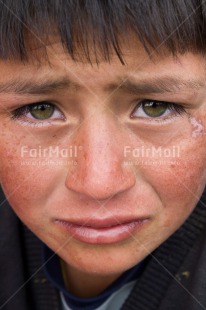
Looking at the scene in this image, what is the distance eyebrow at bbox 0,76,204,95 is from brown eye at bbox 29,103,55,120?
53 mm

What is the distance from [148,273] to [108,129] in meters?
Answer: 0.41

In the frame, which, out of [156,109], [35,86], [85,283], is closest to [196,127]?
[156,109]

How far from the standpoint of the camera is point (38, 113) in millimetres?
1047

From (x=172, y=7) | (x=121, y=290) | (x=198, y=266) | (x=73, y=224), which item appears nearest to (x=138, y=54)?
(x=172, y=7)

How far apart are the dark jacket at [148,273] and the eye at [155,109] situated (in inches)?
10.9

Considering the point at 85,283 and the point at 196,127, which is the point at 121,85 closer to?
the point at 196,127

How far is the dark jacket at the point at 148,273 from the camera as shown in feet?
3.90

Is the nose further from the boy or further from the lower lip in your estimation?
the lower lip

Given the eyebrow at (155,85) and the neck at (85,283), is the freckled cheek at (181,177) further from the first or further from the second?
the neck at (85,283)

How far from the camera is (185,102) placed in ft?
3.31

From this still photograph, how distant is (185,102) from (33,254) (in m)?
0.54

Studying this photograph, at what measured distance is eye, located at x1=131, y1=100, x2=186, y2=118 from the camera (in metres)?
1.01

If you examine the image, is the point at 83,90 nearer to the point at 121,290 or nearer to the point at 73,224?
the point at 73,224

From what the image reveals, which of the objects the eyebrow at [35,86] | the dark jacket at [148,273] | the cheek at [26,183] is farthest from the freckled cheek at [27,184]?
the dark jacket at [148,273]
